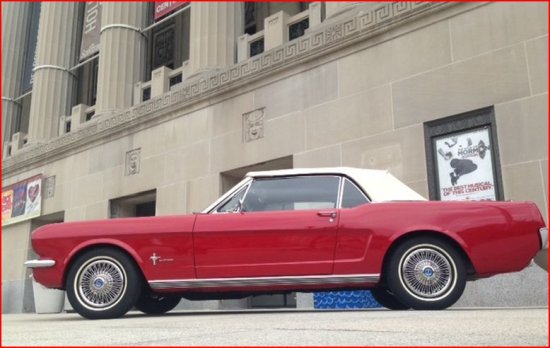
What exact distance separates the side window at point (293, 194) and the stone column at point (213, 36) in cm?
966

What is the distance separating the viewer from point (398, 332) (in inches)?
108

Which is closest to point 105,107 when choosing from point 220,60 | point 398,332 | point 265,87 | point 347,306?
point 220,60

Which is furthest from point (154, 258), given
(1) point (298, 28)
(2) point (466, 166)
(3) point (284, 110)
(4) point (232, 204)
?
(1) point (298, 28)

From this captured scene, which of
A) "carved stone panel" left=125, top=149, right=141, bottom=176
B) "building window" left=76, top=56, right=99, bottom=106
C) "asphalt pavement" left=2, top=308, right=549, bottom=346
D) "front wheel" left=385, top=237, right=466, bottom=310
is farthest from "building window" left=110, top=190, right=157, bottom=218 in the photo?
"asphalt pavement" left=2, top=308, right=549, bottom=346

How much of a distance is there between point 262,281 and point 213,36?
11058 millimetres

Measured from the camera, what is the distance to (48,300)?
9.74 metres

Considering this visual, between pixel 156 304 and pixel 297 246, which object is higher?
pixel 297 246

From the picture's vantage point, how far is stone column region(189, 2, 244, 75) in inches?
571

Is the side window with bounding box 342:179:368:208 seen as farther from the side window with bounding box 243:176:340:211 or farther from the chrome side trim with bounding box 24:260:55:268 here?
the chrome side trim with bounding box 24:260:55:268

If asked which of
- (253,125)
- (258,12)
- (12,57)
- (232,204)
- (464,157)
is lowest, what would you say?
(232,204)

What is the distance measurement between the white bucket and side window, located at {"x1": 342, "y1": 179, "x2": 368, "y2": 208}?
667cm

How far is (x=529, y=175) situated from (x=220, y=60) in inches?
346

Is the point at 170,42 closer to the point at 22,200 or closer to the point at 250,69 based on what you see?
the point at 22,200

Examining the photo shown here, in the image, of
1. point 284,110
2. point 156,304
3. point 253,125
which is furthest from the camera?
point 253,125
